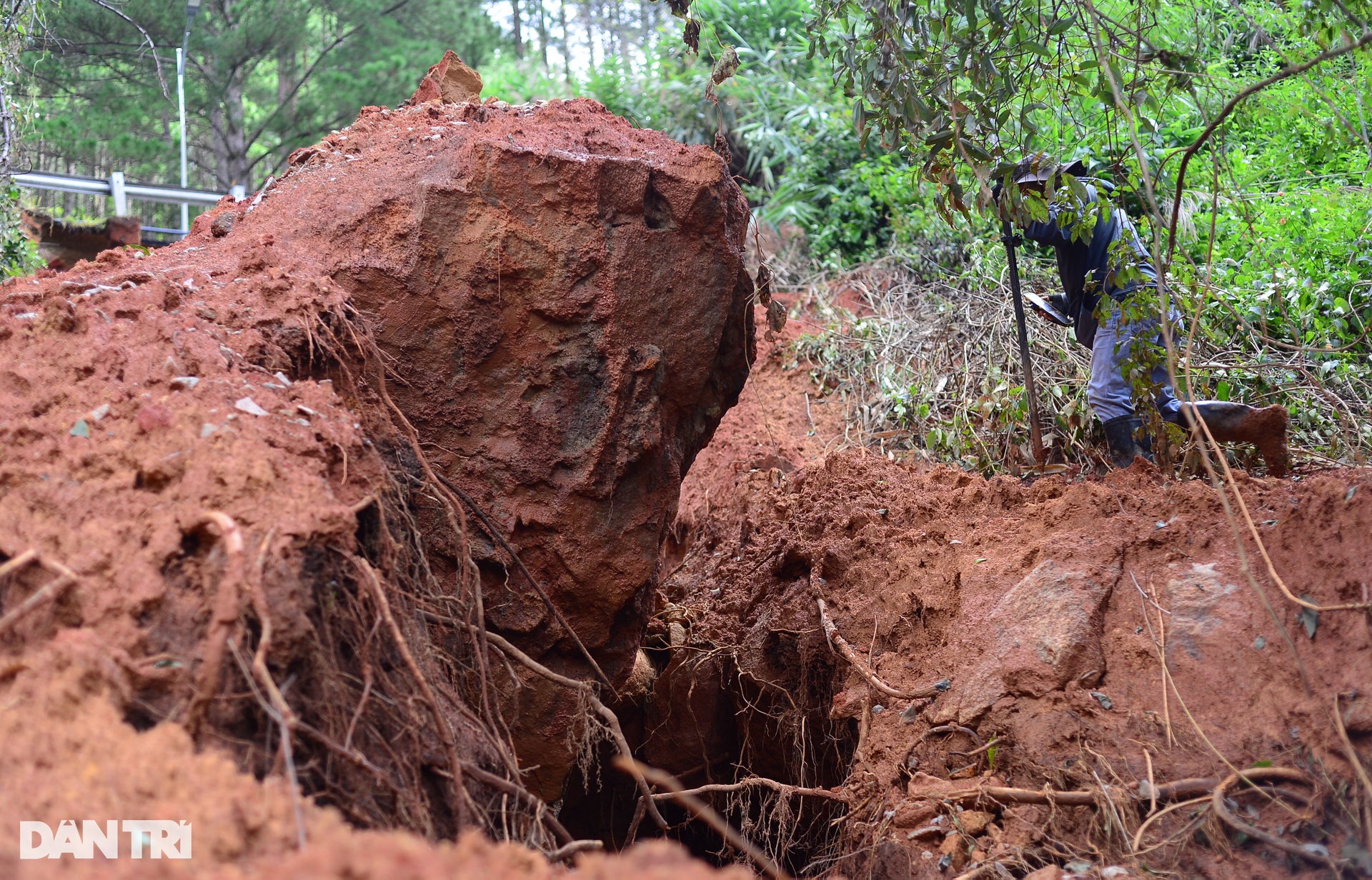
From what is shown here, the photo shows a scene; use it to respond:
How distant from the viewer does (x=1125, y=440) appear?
15.8 ft

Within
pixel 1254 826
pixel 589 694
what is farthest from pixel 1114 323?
pixel 589 694

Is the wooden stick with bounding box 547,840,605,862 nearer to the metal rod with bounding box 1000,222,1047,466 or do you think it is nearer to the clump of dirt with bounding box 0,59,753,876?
the clump of dirt with bounding box 0,59,753,876

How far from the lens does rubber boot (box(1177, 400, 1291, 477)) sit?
13.4ft

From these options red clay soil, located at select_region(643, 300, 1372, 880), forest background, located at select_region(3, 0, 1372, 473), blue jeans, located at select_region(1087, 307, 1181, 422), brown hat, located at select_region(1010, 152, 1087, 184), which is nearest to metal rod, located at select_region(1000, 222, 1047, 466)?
blue jeans, located at select_region(1087, 307, 1181, 422)

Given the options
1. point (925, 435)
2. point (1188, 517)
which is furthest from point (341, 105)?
point (1188, 517)

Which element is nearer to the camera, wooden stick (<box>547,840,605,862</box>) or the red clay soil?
wooden stick (<box>547,840,605,862</box>)

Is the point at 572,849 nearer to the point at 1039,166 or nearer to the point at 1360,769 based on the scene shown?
the point at 1360,769

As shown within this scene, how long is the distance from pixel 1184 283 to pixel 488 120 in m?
3.12

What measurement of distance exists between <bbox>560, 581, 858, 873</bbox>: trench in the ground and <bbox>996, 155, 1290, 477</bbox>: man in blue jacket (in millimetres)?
1836

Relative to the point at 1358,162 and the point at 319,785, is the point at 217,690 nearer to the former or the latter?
the point at 319,785

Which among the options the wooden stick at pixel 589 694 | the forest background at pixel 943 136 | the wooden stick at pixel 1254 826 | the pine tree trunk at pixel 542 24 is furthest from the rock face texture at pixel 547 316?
the pine tree trunk at pixel 542 24

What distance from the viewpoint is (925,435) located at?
6.20 m

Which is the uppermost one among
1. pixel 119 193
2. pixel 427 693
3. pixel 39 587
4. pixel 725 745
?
pixel 119 193

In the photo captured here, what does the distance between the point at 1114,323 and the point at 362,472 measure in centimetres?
379
